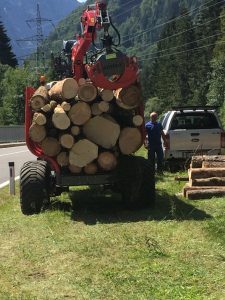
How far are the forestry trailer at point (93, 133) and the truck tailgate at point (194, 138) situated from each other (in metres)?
6.00

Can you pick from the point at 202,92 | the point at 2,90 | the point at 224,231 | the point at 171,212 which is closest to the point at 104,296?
the point at 224,231

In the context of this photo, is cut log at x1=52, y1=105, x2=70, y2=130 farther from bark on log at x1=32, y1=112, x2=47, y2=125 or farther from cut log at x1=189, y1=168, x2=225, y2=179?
cut log at x1=189, y1=168, x2=225, y2=179

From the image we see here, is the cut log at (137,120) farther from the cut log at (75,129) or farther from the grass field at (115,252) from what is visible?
the grass field at (115,252)

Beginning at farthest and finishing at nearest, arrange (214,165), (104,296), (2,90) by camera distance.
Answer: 1. (2,90)
2. (214,165)
3. (104,296)

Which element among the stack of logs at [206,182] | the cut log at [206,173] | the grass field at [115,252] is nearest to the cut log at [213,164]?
the stack of logs at [206,182]

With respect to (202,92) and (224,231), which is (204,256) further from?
(202,92)

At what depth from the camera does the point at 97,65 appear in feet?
32.2

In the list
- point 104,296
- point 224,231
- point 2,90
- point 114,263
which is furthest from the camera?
point 2,90

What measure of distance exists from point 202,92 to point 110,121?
256 ft

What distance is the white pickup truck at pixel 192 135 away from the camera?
16188 millimetres

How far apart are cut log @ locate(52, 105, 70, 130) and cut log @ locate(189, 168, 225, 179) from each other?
3242 millimetres

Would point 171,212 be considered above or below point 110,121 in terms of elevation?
below

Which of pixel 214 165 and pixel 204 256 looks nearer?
pixel 204 256

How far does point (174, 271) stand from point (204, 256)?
65cm
